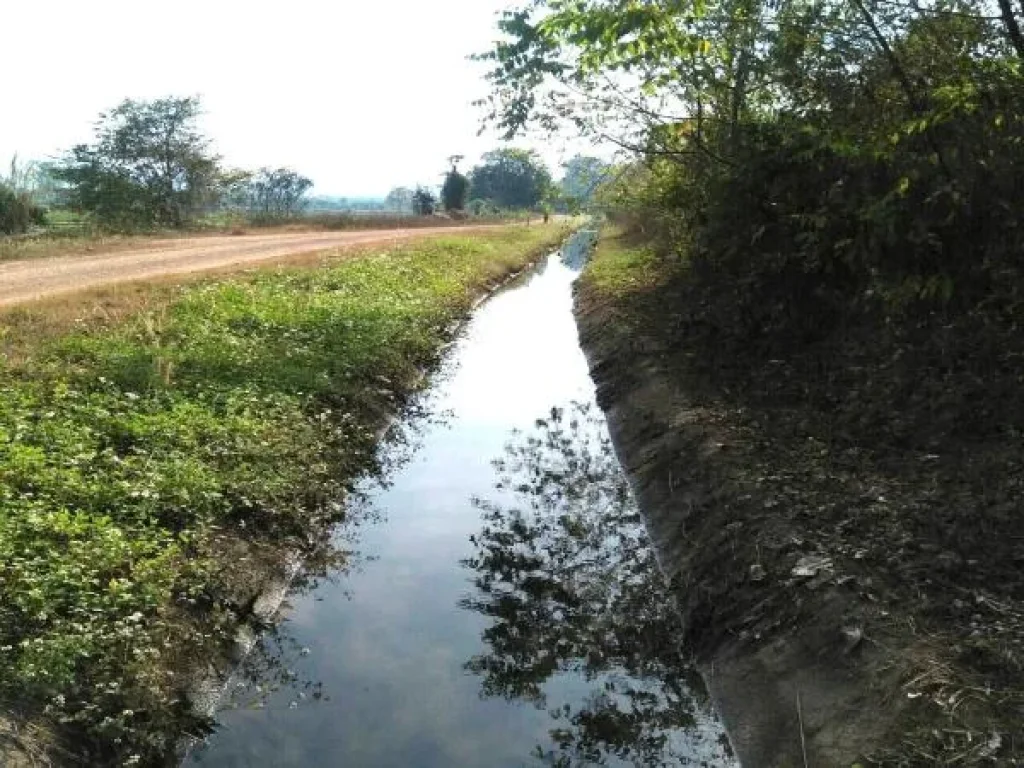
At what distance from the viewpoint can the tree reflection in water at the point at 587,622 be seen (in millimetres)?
5832

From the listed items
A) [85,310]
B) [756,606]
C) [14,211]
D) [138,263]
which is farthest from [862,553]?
[14,211]

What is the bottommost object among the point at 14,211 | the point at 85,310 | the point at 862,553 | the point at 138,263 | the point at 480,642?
the point at 480,642

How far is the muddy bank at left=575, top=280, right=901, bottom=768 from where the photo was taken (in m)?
4.89

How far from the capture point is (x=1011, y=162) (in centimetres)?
820

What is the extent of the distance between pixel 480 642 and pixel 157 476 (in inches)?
115

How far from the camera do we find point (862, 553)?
6.09 m

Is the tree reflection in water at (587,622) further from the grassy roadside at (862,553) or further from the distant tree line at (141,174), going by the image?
the distant tree line at (141,174)

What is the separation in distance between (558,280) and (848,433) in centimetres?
2580

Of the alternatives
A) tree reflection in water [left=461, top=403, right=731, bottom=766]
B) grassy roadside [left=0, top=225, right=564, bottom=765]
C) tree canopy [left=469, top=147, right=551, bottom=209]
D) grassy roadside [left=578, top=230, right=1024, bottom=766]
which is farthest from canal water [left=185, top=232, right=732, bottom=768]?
tree canopy [left=469, top=147, right=551, bottom=209]

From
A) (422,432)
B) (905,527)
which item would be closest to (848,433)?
(905,527)

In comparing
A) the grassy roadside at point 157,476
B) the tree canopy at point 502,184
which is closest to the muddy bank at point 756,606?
the grassy roadside at point 157,476

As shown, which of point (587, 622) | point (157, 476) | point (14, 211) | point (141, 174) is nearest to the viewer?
point (157, 476)

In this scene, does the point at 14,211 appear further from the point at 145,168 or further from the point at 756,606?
the point at 756,606

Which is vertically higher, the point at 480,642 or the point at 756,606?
the point at 756,606
